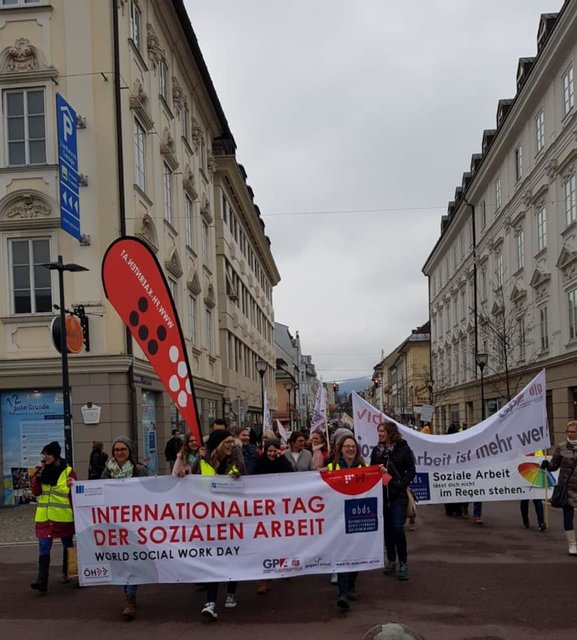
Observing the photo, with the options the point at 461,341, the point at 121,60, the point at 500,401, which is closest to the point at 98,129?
the point at 121,60

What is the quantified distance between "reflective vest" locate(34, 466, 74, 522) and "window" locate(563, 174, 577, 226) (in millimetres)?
20405

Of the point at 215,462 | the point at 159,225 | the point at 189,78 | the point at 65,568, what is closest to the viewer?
the point at 215,462

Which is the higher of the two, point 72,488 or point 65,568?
point 72,488

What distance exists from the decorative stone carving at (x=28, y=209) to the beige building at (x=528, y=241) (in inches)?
656

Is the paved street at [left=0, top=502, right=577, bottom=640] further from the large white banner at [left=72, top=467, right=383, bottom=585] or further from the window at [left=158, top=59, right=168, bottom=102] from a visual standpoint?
the window at [left=158, top=59, right=168, bottom=102]

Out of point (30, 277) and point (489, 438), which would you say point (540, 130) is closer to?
point (30, 277)

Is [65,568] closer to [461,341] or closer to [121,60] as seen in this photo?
[121,60]

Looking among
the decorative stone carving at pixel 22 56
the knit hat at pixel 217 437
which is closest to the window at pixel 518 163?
the decorative stone carving at pixel 22 56

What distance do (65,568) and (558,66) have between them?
78.7 feet

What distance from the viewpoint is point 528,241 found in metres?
30.5

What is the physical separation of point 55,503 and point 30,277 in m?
10.5

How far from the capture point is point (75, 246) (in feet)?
57.1

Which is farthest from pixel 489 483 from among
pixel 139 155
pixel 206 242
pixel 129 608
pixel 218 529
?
pixel 206 242

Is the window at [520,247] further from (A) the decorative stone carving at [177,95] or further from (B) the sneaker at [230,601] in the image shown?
(B) the sneaker at [230,601]
